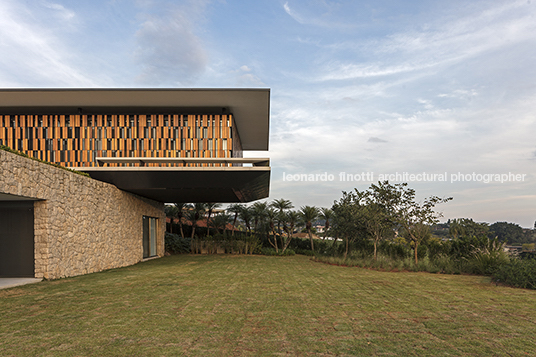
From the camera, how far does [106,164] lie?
18.4 m

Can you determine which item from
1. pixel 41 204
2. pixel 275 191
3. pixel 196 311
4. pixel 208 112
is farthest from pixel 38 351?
pixel 275 191

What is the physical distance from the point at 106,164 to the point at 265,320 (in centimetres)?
1583

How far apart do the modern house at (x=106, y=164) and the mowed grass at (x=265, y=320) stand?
2674 mm

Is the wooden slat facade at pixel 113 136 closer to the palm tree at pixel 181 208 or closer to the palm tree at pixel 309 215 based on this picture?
the palm tree at pixel 181 208

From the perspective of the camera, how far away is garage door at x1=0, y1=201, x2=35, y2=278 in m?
11.4

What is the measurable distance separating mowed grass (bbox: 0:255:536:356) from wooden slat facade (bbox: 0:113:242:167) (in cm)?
1014

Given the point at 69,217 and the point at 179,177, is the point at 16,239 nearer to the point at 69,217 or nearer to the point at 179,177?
the point at 69,217

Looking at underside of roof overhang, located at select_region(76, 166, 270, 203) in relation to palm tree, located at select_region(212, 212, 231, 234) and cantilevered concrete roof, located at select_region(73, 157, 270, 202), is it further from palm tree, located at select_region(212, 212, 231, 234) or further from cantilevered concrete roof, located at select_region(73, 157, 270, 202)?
palm tree, located at select_region(212, 212, 231, 234)

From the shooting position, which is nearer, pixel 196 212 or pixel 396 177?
pixel 396 177

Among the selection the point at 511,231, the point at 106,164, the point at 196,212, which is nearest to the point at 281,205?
the point at 196,212

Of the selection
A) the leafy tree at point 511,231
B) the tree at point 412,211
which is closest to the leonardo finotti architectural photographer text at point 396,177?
Result: the tree at point 412,211

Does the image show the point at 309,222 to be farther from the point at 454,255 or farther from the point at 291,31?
the point at 291,31

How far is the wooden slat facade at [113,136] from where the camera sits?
18.5 metres

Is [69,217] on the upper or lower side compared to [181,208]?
upper
